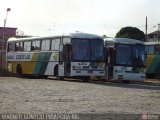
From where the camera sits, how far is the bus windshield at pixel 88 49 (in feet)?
101

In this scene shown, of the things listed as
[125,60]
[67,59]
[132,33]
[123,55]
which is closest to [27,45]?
[67,59]

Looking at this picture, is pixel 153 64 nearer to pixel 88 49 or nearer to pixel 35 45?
pixel 35 45

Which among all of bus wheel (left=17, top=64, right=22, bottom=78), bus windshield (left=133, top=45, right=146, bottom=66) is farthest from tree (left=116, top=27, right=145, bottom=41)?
bus windshield (left=133, top=45, right=146, bottom=66)

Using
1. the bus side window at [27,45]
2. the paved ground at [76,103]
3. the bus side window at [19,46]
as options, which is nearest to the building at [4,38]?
the bus side window at [19,46]

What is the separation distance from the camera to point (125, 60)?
105 feet

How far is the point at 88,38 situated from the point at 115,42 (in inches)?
72.8

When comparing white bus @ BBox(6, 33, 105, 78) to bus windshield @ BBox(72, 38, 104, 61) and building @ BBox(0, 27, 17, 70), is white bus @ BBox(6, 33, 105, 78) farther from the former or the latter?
building @ BBox(0, 27, 17, 70)

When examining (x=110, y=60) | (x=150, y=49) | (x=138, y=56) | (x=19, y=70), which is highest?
(x=150, y=49)

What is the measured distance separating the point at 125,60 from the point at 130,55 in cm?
46

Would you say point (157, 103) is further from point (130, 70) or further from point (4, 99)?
point (130, 70)

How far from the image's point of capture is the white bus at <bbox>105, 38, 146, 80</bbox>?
3167cm

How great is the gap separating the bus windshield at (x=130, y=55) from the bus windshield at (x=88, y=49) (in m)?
1.24

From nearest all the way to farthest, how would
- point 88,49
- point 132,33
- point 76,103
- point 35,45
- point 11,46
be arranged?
point 76,103
point 88,49
point 35,45
point 11,46
point 132,33

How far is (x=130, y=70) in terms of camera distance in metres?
31.7
